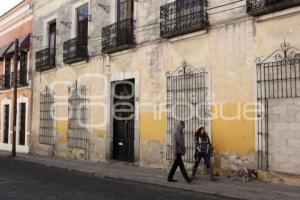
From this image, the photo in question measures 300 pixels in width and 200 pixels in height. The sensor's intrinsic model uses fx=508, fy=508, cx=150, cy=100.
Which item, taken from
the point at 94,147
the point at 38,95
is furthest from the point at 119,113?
the point at 38,95

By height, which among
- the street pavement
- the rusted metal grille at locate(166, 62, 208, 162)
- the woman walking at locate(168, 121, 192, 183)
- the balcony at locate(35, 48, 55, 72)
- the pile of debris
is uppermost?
the balcony at locate(35, 48, 55, 72)

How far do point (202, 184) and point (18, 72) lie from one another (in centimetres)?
1603

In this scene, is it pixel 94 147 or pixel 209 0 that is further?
pixel 94 147

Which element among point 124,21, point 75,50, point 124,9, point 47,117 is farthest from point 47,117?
point 124,21

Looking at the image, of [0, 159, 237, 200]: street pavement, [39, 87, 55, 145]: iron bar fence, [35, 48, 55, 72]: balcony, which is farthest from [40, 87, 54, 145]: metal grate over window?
[0, 159, 237, 200]: street pavement

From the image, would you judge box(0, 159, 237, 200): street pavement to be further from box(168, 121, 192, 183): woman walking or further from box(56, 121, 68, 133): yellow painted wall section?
box(56, 121, 68, 133): yellow painted wall section

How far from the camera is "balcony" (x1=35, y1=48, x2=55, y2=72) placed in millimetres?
21964

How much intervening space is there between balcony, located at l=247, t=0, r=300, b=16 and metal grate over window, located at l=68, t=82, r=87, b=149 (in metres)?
8.89

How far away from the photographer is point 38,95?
76.2ft

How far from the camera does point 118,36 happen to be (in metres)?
17.0

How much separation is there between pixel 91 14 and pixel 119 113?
4.20 meters

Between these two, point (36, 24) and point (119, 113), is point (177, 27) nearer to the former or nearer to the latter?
point (119, 113)

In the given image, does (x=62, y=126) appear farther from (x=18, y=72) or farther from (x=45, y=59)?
(x=18, y=72)

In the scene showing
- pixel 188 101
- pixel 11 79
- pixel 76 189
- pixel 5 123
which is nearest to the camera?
pixel 76 189
